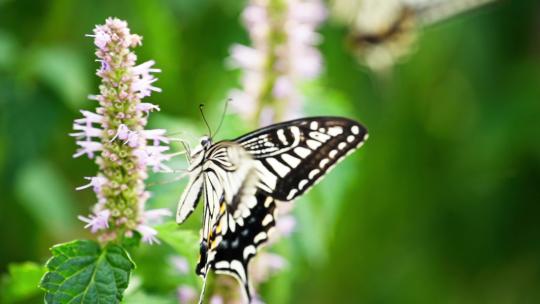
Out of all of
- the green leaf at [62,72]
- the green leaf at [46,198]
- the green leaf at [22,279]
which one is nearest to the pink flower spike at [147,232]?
the green leaf at [22,279]

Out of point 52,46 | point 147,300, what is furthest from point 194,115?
point 147,300

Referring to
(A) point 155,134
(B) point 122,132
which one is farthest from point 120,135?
(A) point 155,134

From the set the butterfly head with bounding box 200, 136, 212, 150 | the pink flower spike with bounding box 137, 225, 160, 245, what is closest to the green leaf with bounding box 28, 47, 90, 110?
the butterfly head with bounding box 200, 136, 212, 150

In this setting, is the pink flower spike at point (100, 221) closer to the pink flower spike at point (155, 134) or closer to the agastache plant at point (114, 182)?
the agastache plant at point (114, 182)

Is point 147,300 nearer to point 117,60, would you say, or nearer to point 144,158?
point 144,158

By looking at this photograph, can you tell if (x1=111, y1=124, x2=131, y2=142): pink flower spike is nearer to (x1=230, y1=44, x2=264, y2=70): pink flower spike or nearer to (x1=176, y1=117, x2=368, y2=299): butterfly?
(x1=176, y1=117, x2=368, y2=299): butterfly
